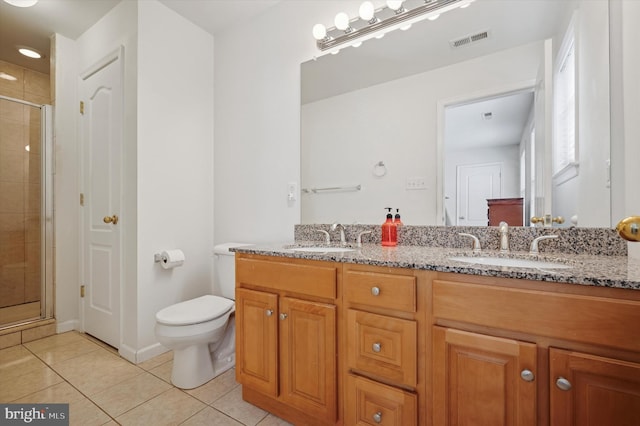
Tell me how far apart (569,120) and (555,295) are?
3.01 feet

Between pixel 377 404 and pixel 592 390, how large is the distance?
649mm

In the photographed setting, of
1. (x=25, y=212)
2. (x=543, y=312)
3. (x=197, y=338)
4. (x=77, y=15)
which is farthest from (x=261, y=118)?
(x=25, y=212)

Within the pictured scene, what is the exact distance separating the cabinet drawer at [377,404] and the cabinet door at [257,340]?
39 cm

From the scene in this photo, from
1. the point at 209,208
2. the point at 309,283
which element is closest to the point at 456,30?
the point at 309,283

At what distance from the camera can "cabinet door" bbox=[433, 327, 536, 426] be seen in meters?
0.79

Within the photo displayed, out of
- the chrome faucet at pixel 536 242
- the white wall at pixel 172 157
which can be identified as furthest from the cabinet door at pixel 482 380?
the white wall at pixel 172 157

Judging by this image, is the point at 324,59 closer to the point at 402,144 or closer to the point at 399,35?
the point at 399,35

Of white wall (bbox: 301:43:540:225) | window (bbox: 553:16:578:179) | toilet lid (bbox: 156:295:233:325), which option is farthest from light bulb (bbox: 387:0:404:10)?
toilet lid (bbox: 156:295:233:325)

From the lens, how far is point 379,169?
5.51ft

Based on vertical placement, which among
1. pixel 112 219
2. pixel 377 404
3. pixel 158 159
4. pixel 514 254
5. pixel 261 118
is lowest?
pixel 377 404

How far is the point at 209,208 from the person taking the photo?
240 cm

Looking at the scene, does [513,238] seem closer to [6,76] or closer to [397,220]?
[397,220]

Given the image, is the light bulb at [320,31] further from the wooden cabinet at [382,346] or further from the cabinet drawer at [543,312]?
the cabinet drawer at [543,312]

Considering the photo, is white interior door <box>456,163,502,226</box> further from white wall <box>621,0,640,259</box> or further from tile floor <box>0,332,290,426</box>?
tile floor <box>0,332,290,426</box>
